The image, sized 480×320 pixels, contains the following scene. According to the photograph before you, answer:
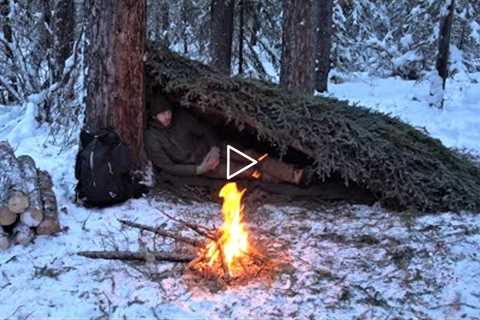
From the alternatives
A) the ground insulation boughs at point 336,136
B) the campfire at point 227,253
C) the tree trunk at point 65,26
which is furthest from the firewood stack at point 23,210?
the tree trunk at point 65,26

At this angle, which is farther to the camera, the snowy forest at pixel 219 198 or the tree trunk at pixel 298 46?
the tree trunk at pixel 298 46

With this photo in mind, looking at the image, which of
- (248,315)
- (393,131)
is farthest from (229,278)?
(393,131)

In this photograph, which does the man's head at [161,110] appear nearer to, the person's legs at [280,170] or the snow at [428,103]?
the person's legs at [280,170]

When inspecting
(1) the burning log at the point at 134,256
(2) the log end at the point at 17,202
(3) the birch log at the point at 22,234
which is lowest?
(1) the burning log at the point at 134,256

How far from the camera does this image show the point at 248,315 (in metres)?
3.55

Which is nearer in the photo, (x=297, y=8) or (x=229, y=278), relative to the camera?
(x=229, y=278)

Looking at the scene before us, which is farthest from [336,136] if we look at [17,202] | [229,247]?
[17,202]

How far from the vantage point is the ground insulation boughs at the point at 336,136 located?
219 inches

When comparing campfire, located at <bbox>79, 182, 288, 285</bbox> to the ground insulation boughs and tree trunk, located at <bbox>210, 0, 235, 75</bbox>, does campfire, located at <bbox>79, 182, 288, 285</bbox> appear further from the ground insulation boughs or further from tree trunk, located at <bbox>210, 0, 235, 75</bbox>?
tree trunk, located at <bbox>210, 0, 235, 75</bbox>

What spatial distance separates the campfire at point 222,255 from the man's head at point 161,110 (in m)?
1.52

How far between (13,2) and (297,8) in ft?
19.3

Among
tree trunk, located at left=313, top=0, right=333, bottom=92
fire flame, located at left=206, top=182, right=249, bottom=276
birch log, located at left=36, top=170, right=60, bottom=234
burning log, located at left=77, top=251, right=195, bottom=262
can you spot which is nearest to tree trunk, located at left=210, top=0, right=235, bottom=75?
tree trunk, located at left=313, top=0, right=333, bottom=92

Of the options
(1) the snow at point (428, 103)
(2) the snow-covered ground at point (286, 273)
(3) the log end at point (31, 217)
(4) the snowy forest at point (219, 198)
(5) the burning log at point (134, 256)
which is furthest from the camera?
(1) the snow at point (428, 103)

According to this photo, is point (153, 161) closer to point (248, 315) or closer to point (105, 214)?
point (105, 214)
